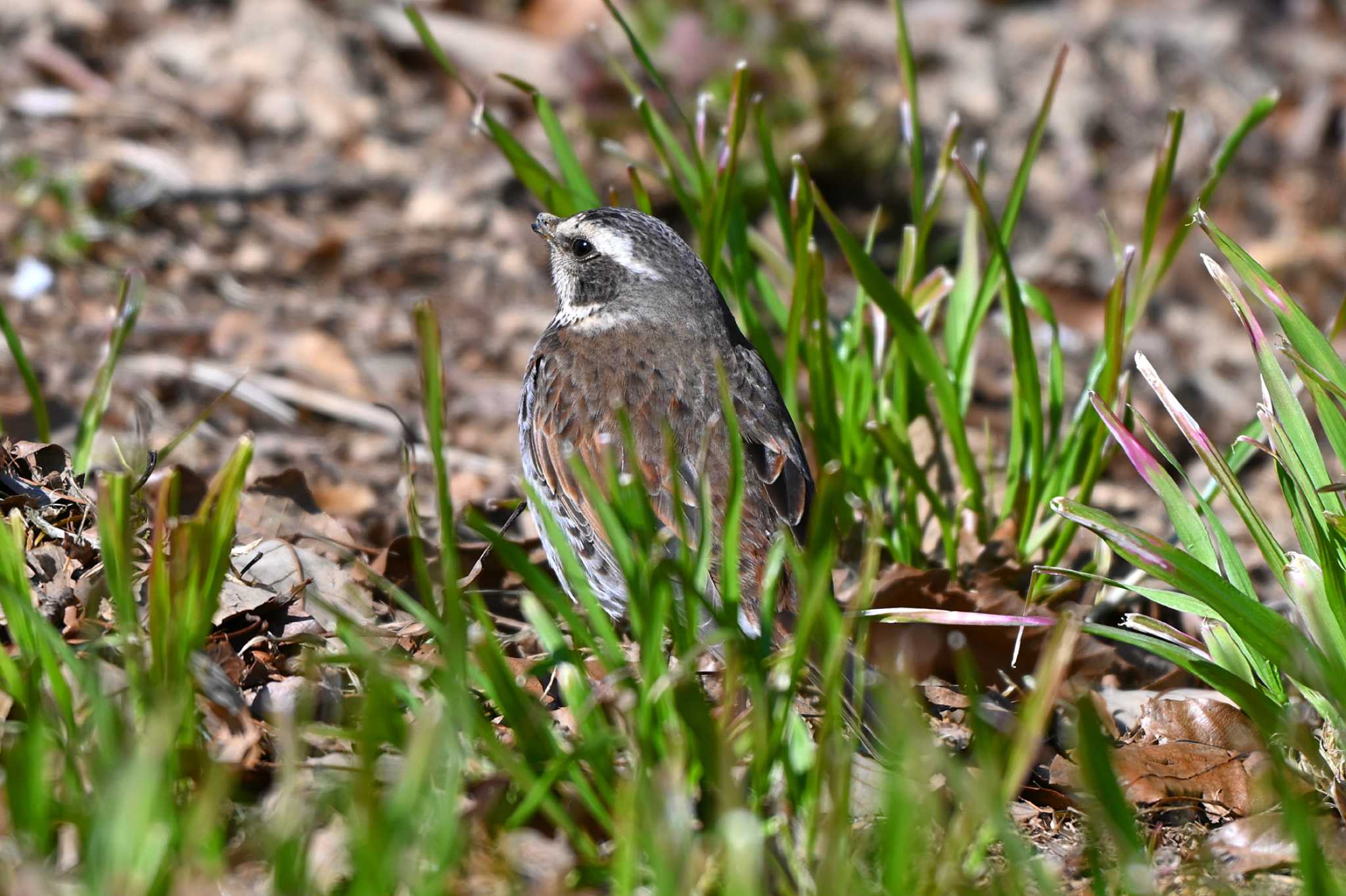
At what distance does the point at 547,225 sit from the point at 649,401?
0.98 m

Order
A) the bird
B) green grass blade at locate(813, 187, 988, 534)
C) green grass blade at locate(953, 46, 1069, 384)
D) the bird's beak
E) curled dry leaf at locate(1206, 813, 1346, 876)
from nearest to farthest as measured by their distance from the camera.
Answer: curled dry leaf at locate(1206, 813, 1346, 876) → the bird → green grass blade at locate(813, 187, 988, 534) → green grass blade at locate(953, 46, 1069, 384) → the bird's beak

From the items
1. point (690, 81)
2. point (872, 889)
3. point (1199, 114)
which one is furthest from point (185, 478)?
point (1199, 114)

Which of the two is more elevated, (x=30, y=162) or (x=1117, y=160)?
(x=1117, y=160)

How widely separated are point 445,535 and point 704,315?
76.0 inches

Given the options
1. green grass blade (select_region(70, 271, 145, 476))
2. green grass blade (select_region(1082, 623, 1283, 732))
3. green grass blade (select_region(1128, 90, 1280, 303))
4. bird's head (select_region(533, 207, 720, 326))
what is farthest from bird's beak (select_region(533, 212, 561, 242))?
green grass blade (select_region(1082, 623, 1283, 732))

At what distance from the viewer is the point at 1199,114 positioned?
10.5 m

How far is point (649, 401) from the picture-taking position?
452 cm

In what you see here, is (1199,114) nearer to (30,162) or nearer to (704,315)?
(704,315)

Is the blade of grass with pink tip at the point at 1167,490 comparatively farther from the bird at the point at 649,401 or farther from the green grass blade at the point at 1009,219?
the green grass blade at the point at 1009,219

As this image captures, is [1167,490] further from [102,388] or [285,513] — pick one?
[102,388]

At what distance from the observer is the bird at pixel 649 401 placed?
14.1 ft

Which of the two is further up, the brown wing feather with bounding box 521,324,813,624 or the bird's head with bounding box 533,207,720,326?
the bird's head with bounding box 533,207,720,326

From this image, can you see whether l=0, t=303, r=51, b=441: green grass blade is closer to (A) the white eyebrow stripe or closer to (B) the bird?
(B) the bird

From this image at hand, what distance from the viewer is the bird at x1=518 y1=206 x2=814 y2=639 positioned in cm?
431
